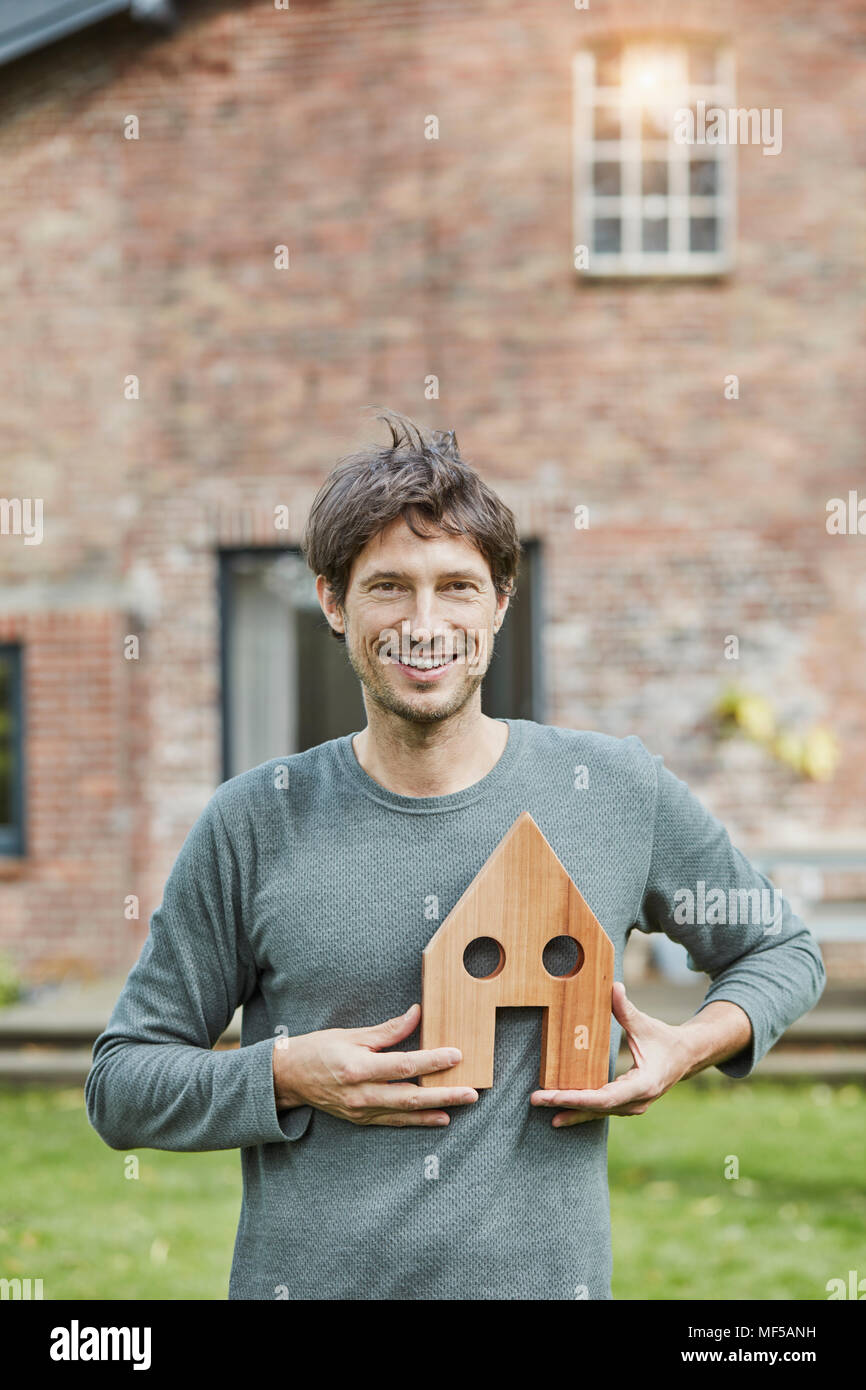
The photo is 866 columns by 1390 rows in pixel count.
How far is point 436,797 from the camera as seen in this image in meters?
1.92

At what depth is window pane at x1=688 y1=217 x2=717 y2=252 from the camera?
27.3 ft

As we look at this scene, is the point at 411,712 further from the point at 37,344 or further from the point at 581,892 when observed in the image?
→ the point at 37,344

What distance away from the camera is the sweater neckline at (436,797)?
75.2 inches

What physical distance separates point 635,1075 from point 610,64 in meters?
7.67

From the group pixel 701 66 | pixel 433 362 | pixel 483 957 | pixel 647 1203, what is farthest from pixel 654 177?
pixel 483 957

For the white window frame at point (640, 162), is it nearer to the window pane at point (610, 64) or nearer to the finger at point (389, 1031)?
the window pane at point (610, 64)

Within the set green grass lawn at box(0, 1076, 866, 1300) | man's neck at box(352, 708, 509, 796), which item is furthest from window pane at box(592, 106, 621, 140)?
man's neck at box(352, 708, 509, 796)

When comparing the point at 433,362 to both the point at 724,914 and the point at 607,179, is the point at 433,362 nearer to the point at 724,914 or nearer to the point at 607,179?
the point at 607,179

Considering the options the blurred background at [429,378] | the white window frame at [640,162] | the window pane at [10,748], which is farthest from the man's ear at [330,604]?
the window pane at [10,748]

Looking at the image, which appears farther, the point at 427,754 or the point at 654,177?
the point at 654,177

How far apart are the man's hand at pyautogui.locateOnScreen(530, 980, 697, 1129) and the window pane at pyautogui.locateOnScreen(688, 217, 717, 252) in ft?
23.7

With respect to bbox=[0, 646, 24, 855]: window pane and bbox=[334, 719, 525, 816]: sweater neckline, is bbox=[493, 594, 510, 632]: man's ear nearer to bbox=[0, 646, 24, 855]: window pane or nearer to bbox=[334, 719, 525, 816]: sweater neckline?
bbox=[334, 719, 525, 816]: sweater neckline

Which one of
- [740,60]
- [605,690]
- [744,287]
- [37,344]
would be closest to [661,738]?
[605,690]

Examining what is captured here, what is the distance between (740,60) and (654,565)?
9.62 ft
